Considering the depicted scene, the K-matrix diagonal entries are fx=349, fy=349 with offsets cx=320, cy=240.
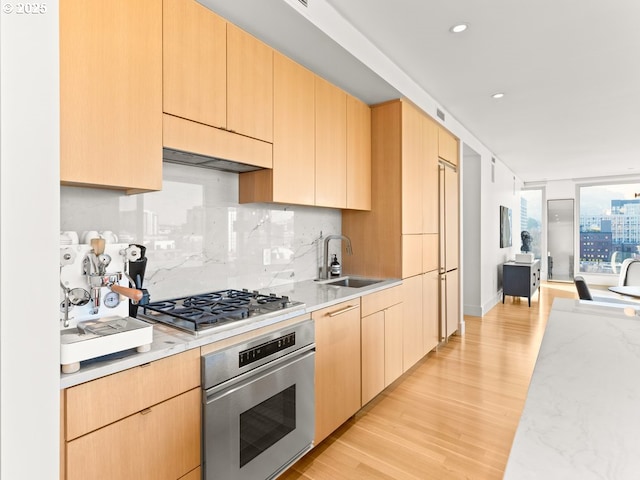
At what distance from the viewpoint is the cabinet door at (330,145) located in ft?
8.32

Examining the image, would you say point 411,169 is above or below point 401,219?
above

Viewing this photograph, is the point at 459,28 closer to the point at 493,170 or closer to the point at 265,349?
the point at 265,349

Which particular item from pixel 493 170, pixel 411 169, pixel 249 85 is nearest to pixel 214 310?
pixel 249 85

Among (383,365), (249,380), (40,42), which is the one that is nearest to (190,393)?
(249,380)

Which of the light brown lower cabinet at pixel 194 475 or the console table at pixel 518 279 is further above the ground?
the console table at pixel 518 279

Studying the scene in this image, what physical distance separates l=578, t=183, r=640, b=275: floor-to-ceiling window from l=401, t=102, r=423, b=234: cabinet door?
7.75m

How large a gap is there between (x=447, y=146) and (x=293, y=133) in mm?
2496

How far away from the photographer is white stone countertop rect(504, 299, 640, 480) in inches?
22.3

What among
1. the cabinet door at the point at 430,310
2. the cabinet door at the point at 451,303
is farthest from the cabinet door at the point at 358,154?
the cabinet door at the point at 451,303

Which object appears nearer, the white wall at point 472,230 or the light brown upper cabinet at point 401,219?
the light brown upper cabinet at point 401,219

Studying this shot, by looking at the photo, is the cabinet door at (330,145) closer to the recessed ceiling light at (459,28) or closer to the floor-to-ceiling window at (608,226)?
the recessed ceiling light at (459,28)

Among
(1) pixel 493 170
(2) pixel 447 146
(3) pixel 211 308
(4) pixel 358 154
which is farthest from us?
(1) pixel 493 170

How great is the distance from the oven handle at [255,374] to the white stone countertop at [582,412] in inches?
44.5

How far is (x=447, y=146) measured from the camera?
411 centimetres
